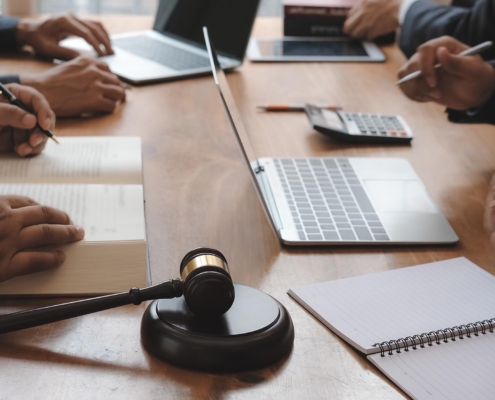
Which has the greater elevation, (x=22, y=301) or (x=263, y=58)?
(x=22, y=301)

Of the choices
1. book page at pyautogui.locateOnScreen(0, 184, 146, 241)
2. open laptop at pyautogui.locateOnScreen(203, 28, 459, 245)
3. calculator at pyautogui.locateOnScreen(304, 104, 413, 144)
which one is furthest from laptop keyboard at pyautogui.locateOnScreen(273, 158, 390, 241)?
book page at pyautogui.locateOnScreen(0, 184, 146, 241)

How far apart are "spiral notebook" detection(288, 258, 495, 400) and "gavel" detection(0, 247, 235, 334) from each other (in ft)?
0.44

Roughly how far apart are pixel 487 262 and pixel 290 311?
0.29 metres

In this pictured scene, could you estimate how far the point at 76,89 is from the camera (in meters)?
1.24

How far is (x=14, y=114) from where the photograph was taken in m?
1.00

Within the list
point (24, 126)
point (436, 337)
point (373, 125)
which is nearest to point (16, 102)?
point (24, 126)

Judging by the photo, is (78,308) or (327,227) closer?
(78,308)

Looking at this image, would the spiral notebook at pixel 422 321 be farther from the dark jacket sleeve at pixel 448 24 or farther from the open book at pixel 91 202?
the dark jacket sleeve at pixel 448 24

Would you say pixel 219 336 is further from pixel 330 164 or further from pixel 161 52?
pixel 161 52

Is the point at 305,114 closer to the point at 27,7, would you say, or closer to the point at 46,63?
the point at 46,63

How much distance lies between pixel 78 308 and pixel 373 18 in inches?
53.0

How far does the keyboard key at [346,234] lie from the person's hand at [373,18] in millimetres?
1026

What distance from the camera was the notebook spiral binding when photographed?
24.8 inches

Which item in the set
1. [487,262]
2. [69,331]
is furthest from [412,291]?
[69,331]
